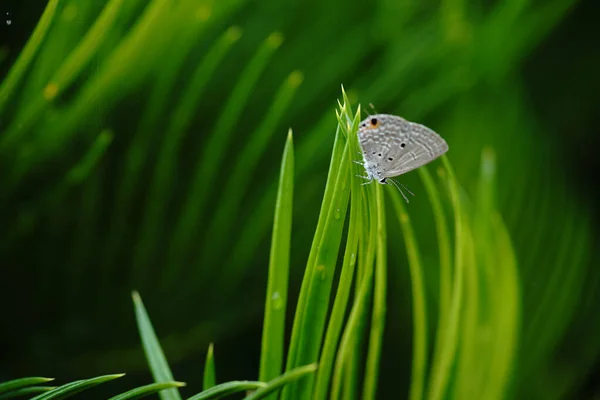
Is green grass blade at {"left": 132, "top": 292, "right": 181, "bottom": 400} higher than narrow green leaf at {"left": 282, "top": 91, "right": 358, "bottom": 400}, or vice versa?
narrow green leaf at {"left": 282, "top": 91, "right": 358, "bottom": 400}

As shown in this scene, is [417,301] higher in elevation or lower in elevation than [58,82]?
lower

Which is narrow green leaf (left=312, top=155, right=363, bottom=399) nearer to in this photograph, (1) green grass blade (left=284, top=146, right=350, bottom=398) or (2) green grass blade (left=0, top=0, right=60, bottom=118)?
(1) green grass blade (left=284, top=146, right=350, bottom=398)

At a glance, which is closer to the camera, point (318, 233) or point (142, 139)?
point (318, 233)

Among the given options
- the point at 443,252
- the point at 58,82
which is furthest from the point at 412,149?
the point at 58,82

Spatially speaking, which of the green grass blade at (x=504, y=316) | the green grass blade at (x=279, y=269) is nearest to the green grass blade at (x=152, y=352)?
the green grass blade at (x=279, y=269)

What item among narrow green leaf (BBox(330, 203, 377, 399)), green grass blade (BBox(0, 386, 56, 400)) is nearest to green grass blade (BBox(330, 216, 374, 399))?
narrow green leaf (BBox(330, 203, 377, 399))

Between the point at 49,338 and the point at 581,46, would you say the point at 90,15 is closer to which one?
the point at 49,338

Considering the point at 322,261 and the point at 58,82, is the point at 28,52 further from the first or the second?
the point at 322,261
